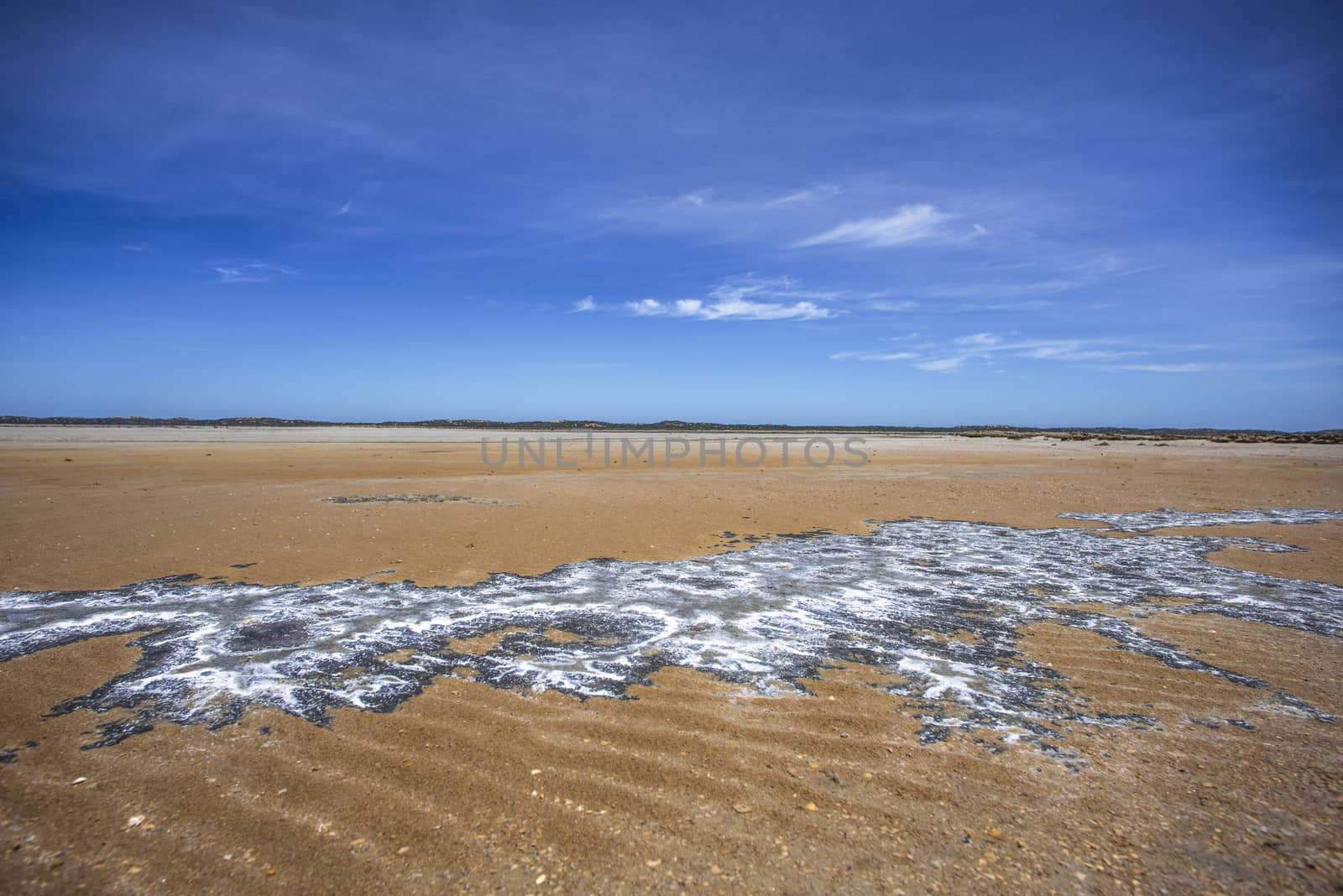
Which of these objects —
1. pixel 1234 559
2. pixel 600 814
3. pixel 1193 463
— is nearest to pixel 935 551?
pixel 1234 559

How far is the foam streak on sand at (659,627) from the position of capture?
14.2ft

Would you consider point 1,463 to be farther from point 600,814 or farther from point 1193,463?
point 1193,463

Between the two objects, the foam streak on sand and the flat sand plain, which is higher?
the foam streak on sand

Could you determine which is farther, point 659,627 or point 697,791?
point 659,627

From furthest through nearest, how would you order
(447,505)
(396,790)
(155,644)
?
(447,505) → (155,644) → (396,790)

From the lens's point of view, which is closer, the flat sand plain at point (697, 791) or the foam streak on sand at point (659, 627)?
the flat sand plain at point (697, 791)

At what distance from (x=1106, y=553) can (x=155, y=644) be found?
438 inches

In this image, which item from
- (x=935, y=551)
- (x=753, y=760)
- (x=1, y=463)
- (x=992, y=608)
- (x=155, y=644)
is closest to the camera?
(x=753, y=760)

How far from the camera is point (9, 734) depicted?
371cm

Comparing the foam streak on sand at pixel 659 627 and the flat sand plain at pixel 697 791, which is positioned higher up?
the foam streak on sand at pixel 659 627

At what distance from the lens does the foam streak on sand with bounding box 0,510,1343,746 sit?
432 cm

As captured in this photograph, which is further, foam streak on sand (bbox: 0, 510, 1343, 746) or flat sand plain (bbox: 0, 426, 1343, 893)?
foam streak on sand (bbox: 0, 510, 1343, 746)

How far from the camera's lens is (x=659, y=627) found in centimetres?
578

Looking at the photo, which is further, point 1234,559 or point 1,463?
point 1,463
